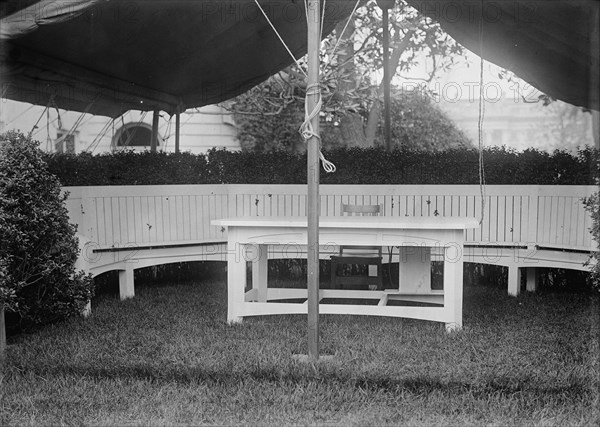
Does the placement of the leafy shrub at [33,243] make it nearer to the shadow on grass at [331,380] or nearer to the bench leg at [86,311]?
the bench leg at [86,311]

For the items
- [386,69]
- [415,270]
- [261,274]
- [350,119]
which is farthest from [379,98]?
[261,274]

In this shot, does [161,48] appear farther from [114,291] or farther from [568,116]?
[568,116]

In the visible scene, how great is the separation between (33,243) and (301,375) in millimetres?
2335

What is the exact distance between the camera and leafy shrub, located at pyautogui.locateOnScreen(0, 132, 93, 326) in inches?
179

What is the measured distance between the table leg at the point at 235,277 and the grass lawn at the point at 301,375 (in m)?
0.13

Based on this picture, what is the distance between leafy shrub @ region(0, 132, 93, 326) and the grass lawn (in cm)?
24

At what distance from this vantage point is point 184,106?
8617mm

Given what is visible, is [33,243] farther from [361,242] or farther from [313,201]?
[361,242]

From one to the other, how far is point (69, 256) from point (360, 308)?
239 cm

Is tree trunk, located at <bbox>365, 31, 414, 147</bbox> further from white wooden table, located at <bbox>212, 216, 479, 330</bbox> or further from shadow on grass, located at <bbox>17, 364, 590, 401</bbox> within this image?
shadow on grass, located at <bbox>17, 364, 590, 401</bbox>

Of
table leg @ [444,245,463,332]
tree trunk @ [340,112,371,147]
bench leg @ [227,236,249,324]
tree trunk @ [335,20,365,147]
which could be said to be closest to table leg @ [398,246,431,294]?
table leg @ [444,245,463,332]

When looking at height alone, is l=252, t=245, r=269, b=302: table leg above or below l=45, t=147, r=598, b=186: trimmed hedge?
below

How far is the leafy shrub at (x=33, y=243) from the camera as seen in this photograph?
4.55 m

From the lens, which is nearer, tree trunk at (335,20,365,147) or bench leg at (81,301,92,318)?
bench leg at (81,301,92,318)
